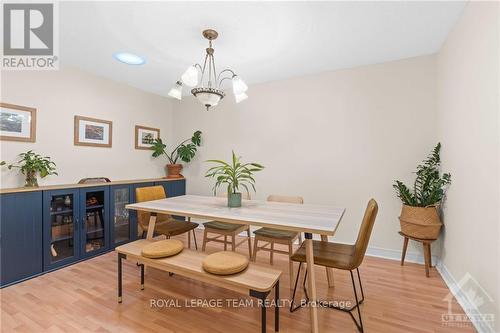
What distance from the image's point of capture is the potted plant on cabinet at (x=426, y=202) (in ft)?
7.39

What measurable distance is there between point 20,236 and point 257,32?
10.1ft

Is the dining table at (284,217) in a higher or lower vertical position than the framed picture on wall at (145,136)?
lower

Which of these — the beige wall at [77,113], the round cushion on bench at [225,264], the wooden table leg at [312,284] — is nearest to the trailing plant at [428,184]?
the wooden table leg at [312,284]

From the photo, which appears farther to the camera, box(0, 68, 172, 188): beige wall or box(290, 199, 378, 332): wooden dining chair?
box(0, 68, 172, 188): beige wall

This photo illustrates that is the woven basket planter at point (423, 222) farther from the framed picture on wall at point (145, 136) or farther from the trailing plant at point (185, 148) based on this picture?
the framed picture on wall at point (145, 136)

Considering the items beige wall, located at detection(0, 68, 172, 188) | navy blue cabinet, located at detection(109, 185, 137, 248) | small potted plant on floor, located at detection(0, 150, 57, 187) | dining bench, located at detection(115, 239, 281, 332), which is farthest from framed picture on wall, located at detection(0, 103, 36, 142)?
dining bench, located at detection(115, 239, 281, 332)

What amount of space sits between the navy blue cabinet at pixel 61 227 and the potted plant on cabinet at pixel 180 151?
1.52 m

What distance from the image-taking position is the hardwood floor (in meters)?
1.62

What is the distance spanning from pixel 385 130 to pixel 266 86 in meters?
1.80

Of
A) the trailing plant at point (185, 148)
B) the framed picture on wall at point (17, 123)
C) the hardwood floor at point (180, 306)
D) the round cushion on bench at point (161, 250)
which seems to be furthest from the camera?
the trailing plant at point (185, 148)

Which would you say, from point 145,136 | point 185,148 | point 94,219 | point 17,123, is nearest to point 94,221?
point 94,219

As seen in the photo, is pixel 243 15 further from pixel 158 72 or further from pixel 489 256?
pixel 489 256

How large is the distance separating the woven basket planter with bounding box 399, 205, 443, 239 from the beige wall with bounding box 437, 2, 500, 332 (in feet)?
0.34

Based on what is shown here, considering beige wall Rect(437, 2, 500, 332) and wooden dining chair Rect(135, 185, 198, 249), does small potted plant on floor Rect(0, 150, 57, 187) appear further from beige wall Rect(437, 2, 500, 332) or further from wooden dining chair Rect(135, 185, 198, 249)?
beige wall Rect(437, 2, 500, 332)
